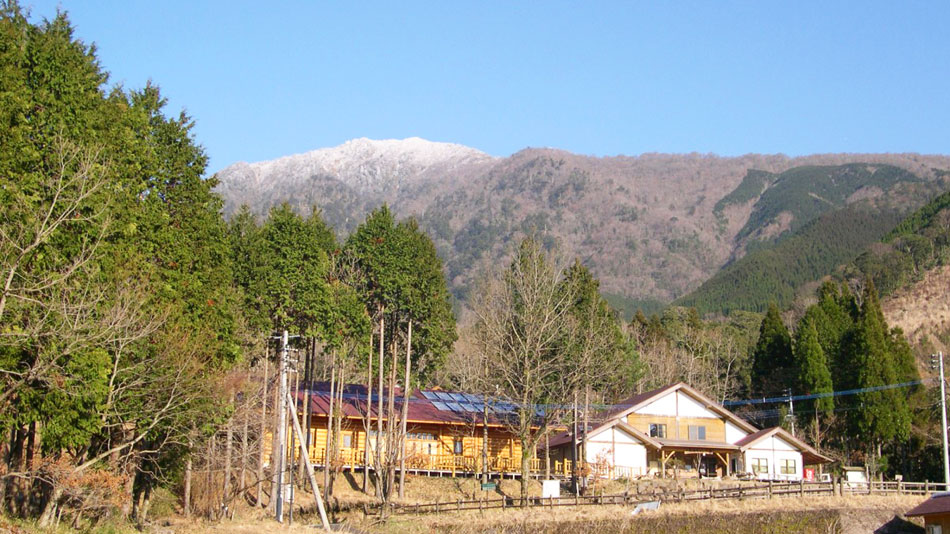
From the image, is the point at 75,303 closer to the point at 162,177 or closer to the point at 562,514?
the point at 162,177

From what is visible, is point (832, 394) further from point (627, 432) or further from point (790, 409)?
point (627, 432)

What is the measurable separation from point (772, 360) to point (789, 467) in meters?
15.7

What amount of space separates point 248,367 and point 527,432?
39.7 ft

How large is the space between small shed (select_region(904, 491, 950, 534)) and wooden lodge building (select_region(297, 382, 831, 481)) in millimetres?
14041

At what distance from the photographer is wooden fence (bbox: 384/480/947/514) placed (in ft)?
116

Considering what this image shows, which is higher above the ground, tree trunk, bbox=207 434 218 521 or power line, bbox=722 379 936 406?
power line, bbox=722 379 936 406

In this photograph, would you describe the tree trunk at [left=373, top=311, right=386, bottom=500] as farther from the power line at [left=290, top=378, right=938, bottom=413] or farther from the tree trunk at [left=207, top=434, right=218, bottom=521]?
the tree trunk at [left=207, top=434, right=218, bottom=521]

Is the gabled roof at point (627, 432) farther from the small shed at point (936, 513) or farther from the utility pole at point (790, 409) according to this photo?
the small shed at point (936, 513)

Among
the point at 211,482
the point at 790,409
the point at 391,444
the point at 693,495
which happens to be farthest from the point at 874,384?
the point at 211,482

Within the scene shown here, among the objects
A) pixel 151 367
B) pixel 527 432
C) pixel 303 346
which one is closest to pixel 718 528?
pixel 527 432

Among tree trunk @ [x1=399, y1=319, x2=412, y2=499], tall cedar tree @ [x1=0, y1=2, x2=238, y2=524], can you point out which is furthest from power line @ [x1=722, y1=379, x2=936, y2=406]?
tall cedar tree @ [x1=0, y1=2, x2=238, y2=524]

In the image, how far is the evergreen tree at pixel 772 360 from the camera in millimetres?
63344

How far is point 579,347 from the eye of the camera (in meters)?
43.0

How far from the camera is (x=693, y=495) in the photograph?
131 feet
